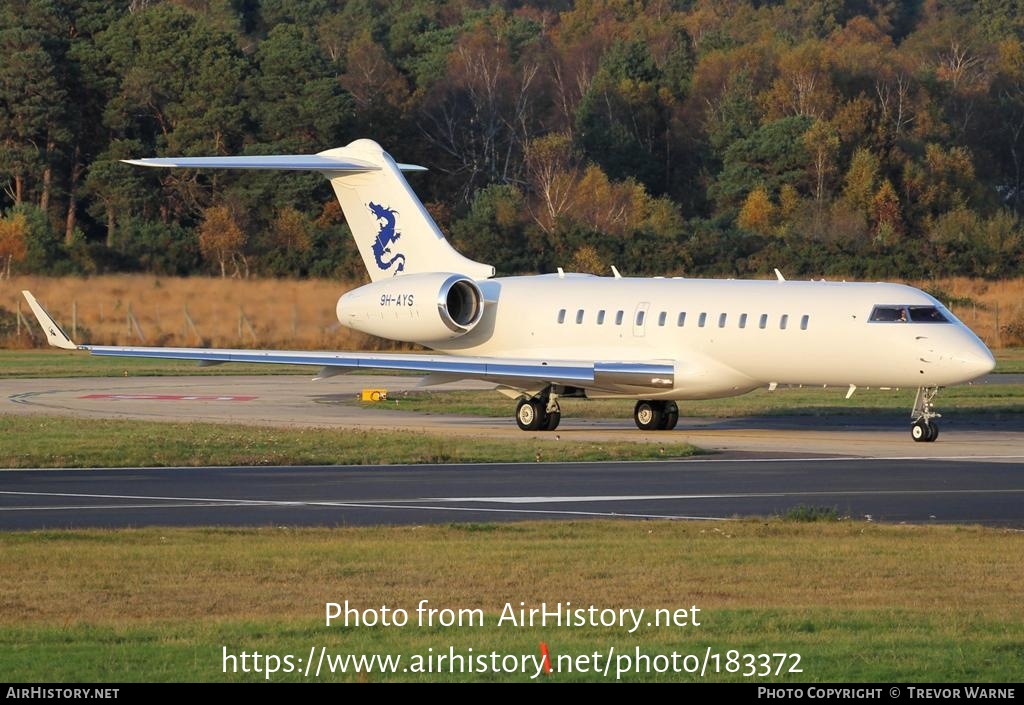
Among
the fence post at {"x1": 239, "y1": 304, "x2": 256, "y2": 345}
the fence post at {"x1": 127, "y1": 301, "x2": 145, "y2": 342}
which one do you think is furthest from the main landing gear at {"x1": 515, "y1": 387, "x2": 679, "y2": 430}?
the fence post at {"x1": 127, "y1": 301, "x2": 145, "y2": 342}

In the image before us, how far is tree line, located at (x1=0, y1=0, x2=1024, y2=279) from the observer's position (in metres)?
61.5

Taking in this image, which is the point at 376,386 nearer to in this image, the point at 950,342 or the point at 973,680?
the point at 950,342

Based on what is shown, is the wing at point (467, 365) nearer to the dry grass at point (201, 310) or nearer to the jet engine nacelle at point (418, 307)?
the jet engine nacelle at point (418, 307)

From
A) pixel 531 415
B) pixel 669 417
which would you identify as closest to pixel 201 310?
pixel 531 415

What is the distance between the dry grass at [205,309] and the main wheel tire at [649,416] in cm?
1717

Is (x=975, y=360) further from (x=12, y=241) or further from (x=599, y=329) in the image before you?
(x=12, y=241)

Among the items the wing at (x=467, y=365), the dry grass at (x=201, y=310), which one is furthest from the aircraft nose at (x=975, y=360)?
the dry grass at (x=201, y=310)

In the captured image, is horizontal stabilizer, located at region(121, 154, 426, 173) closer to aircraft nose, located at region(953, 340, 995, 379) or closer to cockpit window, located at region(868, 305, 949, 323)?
cockpit window, located at region(868, 305, 949, 323)

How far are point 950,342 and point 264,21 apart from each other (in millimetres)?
92067

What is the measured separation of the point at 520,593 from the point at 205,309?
37.0 m

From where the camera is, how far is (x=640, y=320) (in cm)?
2820

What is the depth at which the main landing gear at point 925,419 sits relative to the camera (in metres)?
25.6

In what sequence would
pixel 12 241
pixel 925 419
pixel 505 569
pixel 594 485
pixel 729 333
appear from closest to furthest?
pixel 505 569 < pixel 594 485 < pixel 925 419 < pixel 729 333 < pixel 12 241
